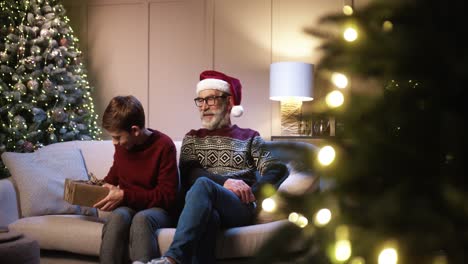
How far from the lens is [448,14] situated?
585 millimetres

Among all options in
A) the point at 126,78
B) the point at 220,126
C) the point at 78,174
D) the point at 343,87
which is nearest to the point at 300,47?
the point at 126,78

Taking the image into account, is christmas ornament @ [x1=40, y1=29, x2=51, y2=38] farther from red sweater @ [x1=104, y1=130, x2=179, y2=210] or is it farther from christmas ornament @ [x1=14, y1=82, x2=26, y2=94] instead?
red sweater @ [x1=104, y1=130, x2=179, y2=210]

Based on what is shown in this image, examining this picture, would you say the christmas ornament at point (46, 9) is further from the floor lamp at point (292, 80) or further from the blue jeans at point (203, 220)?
the blue jeans at point (203, 220)

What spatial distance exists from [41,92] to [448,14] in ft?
13.4

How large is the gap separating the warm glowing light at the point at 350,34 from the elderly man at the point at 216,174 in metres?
1.39

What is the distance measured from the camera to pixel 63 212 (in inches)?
107

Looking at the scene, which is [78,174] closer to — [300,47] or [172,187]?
[172,187]

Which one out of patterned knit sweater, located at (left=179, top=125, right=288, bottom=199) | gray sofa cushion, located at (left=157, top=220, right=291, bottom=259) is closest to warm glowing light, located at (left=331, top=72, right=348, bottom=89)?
gray sofa cushion, located at (left=157, top=220, right=291, bottom=259)

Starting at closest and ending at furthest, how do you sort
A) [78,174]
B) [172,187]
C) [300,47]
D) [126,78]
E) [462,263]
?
[462,263] → [172,187] → [78,174] → [300,47] → [126,78]

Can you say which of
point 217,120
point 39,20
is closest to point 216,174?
point 217,120

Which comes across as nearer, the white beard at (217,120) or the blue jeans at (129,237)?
the blue jeans at (129,237)

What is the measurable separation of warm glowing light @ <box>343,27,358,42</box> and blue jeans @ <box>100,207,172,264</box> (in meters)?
1.66

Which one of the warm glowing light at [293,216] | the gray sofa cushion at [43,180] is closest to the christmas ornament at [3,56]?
the gray sofa cushion at [43,180]

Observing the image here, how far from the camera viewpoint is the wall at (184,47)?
462cm
